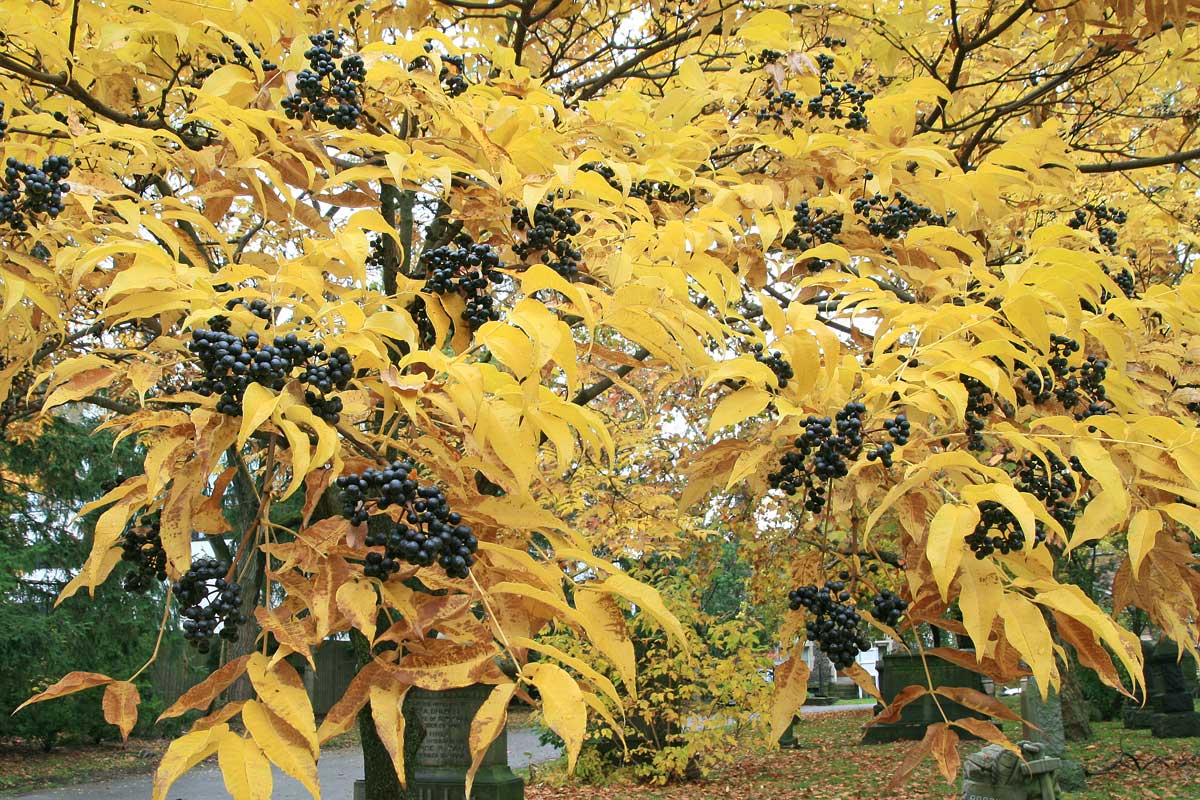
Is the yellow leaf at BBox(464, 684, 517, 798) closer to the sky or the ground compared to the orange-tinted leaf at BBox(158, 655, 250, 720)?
closer to the ground

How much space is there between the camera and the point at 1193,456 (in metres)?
1.75

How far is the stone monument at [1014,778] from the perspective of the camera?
717 cm

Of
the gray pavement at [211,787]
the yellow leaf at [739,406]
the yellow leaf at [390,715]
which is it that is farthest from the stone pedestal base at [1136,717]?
the yellow leaf at [390,715]

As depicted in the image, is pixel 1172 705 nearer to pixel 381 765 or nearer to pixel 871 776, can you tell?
pixel 871 776

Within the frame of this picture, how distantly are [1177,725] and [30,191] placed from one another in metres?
14.3

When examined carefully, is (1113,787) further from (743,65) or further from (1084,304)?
(743,65)

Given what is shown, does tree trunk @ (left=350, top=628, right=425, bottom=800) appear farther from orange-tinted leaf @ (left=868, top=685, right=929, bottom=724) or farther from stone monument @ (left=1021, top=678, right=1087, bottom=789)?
stone monument @ (left=1021, top=678, right=1087, bottom=789)

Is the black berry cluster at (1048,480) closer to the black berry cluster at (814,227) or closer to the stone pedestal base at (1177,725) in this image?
the black berry cluster at (814,227)

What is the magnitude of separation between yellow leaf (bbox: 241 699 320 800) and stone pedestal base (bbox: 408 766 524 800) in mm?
6957

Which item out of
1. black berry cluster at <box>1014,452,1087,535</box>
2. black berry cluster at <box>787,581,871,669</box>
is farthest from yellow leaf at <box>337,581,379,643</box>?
black berry cluster at <box>1014,452,1087,535</box>

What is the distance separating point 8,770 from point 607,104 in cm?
1824

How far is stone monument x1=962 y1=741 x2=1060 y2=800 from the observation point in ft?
23.5

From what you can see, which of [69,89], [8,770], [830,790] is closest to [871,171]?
[69,89]

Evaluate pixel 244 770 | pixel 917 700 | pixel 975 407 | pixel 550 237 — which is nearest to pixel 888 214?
pixel 975 407
